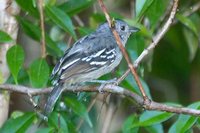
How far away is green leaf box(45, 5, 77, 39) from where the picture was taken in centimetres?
484

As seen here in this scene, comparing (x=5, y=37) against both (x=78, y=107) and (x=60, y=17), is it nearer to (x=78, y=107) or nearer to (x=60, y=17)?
(x=60, y=17)

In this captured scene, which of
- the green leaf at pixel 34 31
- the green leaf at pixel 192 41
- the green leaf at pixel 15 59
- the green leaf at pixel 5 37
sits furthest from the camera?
the green leaf at pixel 192 41

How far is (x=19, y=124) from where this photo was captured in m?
4.66

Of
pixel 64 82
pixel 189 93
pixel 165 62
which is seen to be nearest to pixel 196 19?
pixel 165 62

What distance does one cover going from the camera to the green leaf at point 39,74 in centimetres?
462

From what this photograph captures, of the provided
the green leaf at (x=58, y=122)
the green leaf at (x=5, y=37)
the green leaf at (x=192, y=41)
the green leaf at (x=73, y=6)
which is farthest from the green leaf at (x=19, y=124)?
the green leaf at (x=192, y=41)

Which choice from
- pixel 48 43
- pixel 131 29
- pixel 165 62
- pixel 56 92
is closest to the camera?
pixel 56 92

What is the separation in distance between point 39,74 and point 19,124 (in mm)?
419

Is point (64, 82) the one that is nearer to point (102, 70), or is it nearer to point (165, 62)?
point (102, 70)

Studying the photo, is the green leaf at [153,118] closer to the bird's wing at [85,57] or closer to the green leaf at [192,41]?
the bird's wing at [85,57]

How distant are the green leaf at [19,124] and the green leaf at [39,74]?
0.26 m

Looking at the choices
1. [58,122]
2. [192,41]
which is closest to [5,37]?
[58,122]

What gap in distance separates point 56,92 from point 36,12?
0.85 m

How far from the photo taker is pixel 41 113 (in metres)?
4.70
